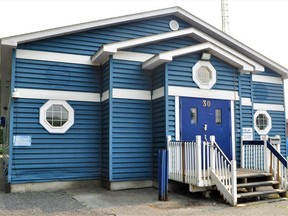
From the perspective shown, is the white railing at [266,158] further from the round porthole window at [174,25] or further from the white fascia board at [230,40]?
the round porthole window at [174,25]

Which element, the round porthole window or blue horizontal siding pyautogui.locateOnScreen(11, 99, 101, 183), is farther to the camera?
the round porthole window

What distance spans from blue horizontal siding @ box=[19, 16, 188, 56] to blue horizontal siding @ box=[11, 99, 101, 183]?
154cm

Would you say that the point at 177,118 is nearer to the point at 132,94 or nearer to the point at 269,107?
the point at 132,94

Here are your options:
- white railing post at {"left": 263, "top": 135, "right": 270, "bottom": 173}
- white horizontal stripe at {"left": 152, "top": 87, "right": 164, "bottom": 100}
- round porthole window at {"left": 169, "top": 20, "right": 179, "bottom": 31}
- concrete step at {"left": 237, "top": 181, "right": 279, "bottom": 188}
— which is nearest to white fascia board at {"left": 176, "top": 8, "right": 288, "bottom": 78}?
round porthole window at {"left": 169, "top": 20, "right": 179, "bottom": 31}

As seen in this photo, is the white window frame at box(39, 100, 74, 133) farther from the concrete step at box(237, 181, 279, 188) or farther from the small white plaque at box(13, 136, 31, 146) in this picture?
the concrete step at box(237, 181, 279, 188)

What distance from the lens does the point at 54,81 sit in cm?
929

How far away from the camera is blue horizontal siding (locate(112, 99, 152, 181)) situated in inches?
350

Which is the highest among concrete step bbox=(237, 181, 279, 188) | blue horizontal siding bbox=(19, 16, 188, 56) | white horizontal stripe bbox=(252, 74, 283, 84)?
blue horizontal siding bbox=(19, 16, 188, 56)

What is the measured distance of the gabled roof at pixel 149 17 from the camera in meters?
8.76

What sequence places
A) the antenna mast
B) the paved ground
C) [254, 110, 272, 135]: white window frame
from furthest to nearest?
the antenna mast → [254, 110, 272, 135]: white window frame → the paved ground

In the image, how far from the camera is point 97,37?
997cm

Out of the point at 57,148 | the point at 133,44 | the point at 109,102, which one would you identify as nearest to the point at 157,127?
the point at 109,102

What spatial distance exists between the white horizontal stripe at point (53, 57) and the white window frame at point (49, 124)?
121 cm

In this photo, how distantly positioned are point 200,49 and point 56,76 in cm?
409
